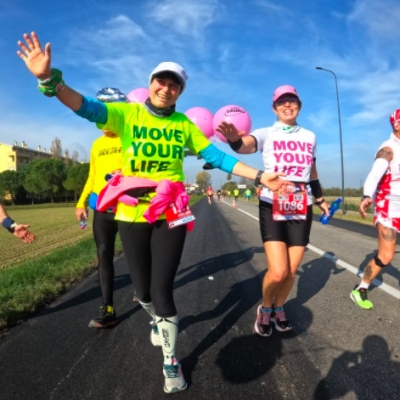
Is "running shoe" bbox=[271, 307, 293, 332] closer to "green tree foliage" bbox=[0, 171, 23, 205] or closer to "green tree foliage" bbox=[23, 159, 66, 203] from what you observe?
"green tree foliage" bbox=[23, 159, 66, 203]

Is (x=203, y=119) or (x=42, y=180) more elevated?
(x=203, y=119)

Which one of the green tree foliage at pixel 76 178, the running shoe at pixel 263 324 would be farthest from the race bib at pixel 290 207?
the green tree foliage at pixel 76 178

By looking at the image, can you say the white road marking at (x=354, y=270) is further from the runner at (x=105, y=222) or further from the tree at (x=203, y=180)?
the tree at (x=203, y=180)

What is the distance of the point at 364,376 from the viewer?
2453mm

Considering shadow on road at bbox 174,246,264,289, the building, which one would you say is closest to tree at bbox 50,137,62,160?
the building

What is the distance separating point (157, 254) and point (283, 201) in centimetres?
123

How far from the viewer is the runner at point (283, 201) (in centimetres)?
315

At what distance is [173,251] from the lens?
2.54 meters

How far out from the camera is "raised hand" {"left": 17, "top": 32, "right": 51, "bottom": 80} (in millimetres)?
2104

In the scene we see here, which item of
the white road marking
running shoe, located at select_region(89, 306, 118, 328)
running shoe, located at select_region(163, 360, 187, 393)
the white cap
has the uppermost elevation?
the white cap

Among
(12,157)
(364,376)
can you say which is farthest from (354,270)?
(12,157)

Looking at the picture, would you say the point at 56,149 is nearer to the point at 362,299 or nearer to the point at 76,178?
the point at 76,178

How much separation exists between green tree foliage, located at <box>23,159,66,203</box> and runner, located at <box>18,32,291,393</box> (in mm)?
70904

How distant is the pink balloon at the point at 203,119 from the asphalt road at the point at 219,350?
237 cm
